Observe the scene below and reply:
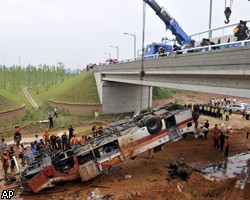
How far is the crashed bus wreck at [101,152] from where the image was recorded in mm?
9832

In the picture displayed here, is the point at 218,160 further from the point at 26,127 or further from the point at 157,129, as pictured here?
the point at 26,127

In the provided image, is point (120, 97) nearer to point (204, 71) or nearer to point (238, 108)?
point (238, 108)

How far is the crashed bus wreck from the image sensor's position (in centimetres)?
983

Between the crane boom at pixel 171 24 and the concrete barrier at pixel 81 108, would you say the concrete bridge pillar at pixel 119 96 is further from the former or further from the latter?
the crane boom at pixel 171 24

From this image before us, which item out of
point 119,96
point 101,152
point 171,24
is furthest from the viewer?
point 119,96

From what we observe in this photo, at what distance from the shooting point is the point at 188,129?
12.0m

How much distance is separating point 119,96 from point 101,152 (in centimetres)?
2031

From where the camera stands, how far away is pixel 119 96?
30.6m

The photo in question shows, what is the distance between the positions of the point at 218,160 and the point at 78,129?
1355cm

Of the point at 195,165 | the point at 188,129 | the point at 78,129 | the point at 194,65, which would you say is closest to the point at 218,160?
the point at 195,165

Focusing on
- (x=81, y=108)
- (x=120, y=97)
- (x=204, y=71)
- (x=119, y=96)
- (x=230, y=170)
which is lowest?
(x=230, y=170)

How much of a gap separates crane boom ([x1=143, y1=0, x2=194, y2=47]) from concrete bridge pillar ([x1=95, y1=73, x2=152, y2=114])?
11.6 metres

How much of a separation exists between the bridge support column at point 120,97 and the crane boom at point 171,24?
11592 millimetres

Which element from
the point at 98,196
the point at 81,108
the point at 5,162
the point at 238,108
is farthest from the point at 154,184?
the point at 238,108
